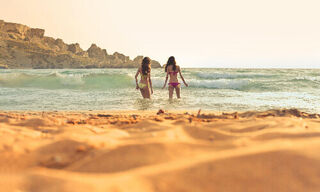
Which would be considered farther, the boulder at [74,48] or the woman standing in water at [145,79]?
the boulder at [74,48]

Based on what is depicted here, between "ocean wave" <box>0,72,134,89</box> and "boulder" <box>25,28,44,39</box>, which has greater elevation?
"boulder" <box>25,28,44,39</box>

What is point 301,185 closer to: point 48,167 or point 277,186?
point 277,186

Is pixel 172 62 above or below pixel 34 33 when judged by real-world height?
below

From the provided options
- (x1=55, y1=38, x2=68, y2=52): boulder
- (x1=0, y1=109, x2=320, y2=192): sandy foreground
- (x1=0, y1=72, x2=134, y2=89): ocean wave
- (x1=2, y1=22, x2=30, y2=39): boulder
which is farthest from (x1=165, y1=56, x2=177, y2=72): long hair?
(x1=55, y1=38, x2=68, y2=52): boulder

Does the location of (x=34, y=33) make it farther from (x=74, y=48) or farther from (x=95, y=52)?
(x=95, y=52)

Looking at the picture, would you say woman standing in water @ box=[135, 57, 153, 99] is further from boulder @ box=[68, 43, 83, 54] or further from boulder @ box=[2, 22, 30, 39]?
boulder @ box=[68, 43, 83, 54]

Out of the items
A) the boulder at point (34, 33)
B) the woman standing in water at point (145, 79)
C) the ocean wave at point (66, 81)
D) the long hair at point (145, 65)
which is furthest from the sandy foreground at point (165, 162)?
the boulder at point (34, 33)

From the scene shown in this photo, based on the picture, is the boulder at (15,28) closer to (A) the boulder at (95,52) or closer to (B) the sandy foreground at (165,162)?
(A) the boulder at (95,52)

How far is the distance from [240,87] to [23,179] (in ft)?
46.7

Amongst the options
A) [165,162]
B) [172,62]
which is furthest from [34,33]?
[165,162]

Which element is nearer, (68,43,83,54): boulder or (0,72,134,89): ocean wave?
(0,72,134,89): ocean wave

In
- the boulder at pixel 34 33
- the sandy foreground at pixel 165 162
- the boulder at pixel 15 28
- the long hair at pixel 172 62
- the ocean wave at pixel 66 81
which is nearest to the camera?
the sandy foreground at pixel 165 162

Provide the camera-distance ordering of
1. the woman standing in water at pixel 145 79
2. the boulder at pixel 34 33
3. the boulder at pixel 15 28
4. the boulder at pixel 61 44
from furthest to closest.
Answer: the boulder at pixel 61 44
the boulder at pixel 34 33
the boulder at pixel 15 28
the woman standing in water at pixel 145 79

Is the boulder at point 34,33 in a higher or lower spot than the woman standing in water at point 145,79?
higher
